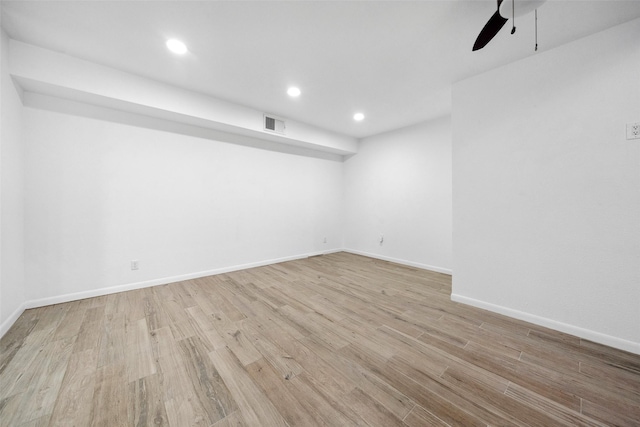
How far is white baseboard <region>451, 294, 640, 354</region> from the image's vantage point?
178 cm

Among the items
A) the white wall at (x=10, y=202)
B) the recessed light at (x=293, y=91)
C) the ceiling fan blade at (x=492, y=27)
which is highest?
the recessed light at (x=293, y=91)

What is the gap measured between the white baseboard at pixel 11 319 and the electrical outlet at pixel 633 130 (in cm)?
536

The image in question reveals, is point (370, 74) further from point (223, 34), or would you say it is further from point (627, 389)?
point (627, 389)

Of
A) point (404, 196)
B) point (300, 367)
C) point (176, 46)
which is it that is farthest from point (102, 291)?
point (404, 196)

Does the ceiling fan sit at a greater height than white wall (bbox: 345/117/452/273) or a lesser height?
greater

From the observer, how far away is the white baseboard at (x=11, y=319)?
189cm

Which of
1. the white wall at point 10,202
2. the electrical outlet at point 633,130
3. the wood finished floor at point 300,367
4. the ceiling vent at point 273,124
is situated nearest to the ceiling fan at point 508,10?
the electrical outlet at point 633,130

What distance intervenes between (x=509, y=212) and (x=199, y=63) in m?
3.59

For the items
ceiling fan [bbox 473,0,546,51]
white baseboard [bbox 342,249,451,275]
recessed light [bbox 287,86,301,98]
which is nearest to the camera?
ceiling fan [bbox 473,0,546,51]

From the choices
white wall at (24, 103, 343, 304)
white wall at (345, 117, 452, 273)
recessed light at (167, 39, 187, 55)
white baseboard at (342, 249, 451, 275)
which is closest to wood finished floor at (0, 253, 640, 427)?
white wall at (24, 103, 343, 304)

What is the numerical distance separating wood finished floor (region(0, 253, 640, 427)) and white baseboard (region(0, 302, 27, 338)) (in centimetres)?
5

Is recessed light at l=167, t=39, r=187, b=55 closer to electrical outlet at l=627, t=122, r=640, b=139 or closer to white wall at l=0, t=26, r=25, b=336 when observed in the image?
white wall at l=0, t=26, r=25, b=336

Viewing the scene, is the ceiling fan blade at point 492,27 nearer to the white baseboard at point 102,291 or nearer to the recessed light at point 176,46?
the recessed light at point 176,46

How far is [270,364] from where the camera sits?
62.2 inches
